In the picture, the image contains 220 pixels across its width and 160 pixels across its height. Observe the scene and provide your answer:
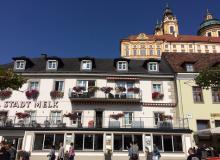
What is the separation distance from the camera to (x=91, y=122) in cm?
2656

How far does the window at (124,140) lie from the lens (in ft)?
82.1

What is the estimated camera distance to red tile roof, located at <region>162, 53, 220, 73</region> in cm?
2989

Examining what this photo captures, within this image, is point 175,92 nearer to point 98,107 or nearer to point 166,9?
point 98,107

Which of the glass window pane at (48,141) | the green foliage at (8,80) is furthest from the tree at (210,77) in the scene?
the glass window pane at (48,141)

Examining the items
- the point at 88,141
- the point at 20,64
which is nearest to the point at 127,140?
the point at 88,141

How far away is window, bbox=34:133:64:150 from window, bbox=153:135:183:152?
8599mm

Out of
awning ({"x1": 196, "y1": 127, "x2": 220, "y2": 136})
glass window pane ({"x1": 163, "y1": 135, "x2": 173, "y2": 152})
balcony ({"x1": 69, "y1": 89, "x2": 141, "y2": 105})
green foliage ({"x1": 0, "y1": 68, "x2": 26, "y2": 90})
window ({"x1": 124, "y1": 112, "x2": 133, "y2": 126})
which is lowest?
glass window pane ({"x1": 163, "y1": 135, "x2": 173, "y2": 152})

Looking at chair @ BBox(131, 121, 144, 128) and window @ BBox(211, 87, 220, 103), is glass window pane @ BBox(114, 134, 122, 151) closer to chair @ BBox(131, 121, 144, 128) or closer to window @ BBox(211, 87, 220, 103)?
chair @ BBox(131, 121, 144, 128)

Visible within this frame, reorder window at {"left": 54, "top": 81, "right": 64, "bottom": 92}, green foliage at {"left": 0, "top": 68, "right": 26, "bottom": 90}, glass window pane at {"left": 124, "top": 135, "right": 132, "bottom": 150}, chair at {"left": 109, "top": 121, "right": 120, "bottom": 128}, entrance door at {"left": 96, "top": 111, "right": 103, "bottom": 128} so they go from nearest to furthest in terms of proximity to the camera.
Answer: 1. green foliage at {"left": 0, "top": 68, "right": 26, "bottom": 90}
2. glass window pane at {"left": 124, "top": 135, "right": 132, "bottom": 150}
3. chair at {"left": 109, "top": 121, "right": 120, "bottom": 128}
4. entrance door at {"left": 96, "top": 111, "right": 103, "bottom": 128}
5. window at {"left": 54, "top": 81, "right": 64, "bottom": 92}

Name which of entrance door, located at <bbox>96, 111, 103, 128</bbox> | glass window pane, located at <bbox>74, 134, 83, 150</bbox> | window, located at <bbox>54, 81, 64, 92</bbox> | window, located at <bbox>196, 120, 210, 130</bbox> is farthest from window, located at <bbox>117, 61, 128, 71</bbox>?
window, located at <bbox>196, 120, 210, 130</bbox>

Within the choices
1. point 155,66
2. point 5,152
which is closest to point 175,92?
point 155,66

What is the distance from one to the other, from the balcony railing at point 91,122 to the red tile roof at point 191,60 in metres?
5.79

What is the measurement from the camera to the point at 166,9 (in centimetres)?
11838

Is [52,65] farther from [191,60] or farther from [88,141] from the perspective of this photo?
[191,60]
